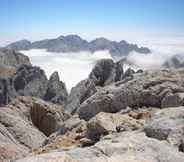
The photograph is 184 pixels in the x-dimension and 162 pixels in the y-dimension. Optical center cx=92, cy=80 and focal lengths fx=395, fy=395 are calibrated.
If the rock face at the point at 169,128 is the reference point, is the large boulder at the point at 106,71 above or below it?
below

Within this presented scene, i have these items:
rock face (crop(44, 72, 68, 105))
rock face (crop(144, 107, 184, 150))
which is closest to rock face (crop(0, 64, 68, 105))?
rock face (crop(44, 72, 68, 105))

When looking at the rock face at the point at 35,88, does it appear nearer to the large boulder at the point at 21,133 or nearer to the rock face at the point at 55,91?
the rock face at the point at 55,91

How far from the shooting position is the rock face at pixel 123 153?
583 inches

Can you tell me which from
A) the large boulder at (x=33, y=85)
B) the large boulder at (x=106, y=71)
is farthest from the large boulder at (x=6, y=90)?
the large boulder at (x=106, y=71)

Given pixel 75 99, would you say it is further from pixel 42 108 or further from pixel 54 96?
pixel 54 96

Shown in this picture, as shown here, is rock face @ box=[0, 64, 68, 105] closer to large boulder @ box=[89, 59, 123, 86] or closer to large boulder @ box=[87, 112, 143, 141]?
large boulder @ box=[89, 59, 123, 86]

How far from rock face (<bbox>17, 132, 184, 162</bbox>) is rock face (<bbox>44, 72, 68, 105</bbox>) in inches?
5810

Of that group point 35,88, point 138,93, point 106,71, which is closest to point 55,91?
point 35,88

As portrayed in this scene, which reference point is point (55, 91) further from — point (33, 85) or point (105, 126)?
point (105, 126)

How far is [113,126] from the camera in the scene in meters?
20.6

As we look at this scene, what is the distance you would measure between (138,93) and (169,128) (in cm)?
1135

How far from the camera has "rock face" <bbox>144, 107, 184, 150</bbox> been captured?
1705 cm

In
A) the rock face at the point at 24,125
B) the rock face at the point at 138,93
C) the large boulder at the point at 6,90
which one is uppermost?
the rock face at the point at 138,93

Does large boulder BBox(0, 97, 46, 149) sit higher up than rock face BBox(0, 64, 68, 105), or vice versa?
large boulder BBox(0, 97, 46, 149)
